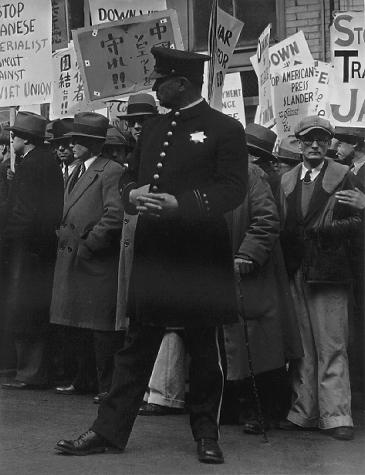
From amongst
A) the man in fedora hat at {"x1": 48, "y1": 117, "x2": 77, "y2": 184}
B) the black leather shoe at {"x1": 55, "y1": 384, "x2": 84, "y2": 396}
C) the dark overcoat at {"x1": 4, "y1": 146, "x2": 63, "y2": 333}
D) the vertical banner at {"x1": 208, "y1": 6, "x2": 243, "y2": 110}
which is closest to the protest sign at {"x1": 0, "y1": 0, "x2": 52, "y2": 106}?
the man in fedora hat at {"x1": 48, "y1": 117, "x2": 77, "y2": 184}

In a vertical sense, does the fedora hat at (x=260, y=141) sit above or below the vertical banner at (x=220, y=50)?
below

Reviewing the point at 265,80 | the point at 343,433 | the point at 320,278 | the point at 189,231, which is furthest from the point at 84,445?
the point at 265,80

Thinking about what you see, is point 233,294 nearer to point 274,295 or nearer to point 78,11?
A: point 274,295

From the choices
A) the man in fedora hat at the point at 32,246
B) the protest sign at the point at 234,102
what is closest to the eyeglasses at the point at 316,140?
the man in fedora hat at the point at 32,246

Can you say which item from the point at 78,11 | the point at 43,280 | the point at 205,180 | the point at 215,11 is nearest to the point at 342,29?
the point at 215,11

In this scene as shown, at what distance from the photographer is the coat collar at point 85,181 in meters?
7.09

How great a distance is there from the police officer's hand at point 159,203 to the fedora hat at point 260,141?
4.80 feet

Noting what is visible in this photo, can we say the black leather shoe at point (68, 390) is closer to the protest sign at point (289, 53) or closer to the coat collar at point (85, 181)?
the coat collar at point (85, 181)

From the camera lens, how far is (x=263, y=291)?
600 cm

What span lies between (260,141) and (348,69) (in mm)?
1852

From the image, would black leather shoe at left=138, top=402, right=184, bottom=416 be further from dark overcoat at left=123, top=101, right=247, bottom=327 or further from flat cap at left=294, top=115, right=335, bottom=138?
flat cap at left=294, top=115, right=335, bottom=138

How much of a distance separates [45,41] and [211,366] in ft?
14.1

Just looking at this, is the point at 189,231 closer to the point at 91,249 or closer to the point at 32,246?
the point at 91,249

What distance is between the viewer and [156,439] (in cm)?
579
